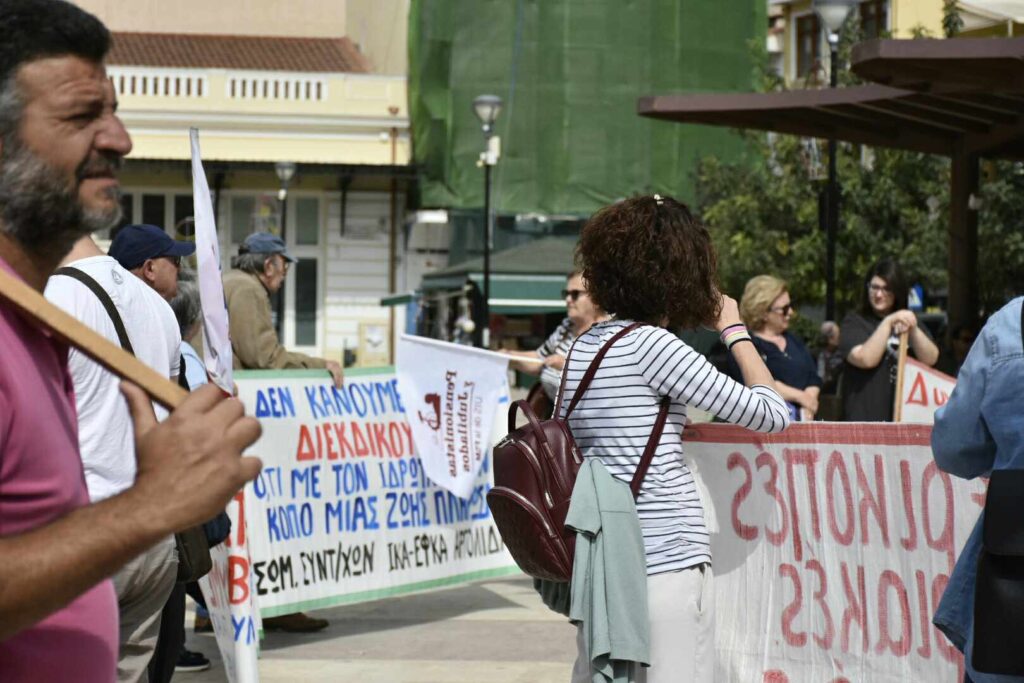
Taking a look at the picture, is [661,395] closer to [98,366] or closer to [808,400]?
[98,366]

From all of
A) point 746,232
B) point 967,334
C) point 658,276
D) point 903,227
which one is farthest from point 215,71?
point 658,276

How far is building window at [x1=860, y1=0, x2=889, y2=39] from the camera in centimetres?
3384

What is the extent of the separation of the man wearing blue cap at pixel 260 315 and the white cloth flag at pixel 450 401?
0.45 meters

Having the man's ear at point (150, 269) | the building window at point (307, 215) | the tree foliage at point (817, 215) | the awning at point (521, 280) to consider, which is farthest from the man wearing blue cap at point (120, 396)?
the building window at point (307, 215)

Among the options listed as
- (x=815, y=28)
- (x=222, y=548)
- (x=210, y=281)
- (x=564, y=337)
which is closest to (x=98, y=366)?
(x=210, y=281)

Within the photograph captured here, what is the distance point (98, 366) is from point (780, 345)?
4.71m

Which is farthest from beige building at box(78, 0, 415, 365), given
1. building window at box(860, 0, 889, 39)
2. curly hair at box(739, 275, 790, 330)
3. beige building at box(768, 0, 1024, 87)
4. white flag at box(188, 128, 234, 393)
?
white flag at box(188, 128, 234, 393)

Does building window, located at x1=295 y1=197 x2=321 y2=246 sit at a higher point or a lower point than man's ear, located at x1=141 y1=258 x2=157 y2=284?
lower

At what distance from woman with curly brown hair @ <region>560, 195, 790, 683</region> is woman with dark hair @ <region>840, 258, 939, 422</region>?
3.82 meters

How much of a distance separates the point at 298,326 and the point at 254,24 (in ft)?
41.3

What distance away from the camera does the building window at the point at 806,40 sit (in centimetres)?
3816

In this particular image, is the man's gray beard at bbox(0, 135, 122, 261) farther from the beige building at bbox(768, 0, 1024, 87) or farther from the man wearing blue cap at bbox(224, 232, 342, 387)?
the beige building at bbox(768, 0, 1024, 87)

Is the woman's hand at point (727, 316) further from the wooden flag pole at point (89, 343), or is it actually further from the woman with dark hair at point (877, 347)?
the woman with dark hair at point (877, 347)

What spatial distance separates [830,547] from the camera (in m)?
5.11
